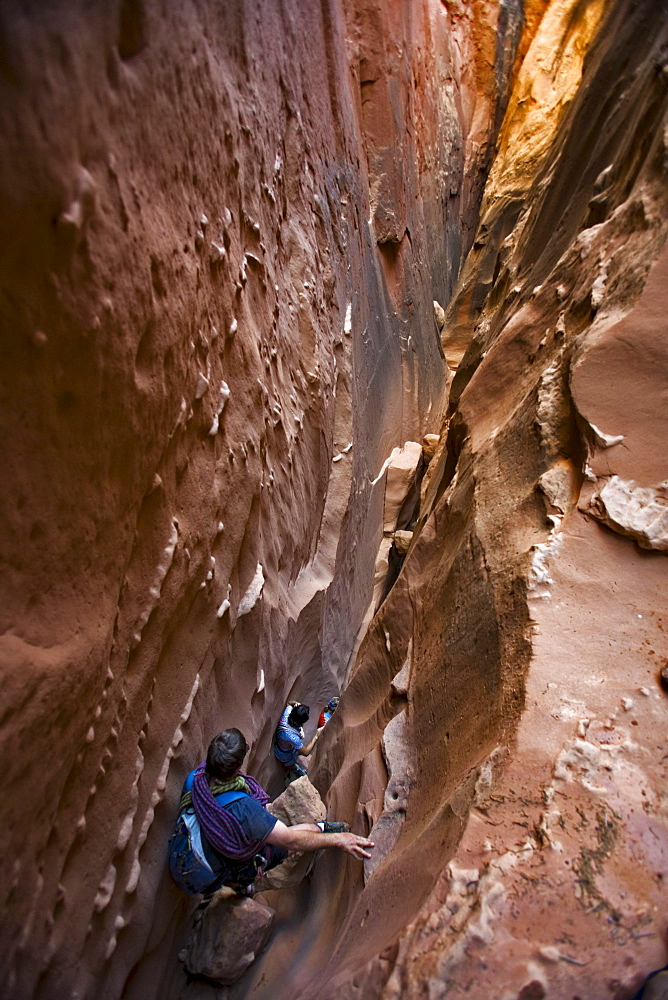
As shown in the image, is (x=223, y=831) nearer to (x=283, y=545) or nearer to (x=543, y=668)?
(x=543, y=668)

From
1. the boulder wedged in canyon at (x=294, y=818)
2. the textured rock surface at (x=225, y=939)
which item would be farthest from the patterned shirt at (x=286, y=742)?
the textured rock surface at (x=225, y=939)

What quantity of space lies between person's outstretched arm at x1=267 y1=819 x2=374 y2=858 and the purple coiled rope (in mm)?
77

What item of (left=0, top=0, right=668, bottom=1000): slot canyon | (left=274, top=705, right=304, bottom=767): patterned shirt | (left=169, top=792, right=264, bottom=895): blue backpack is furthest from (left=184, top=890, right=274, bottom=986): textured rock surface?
(left=274, top=705, right=304, bottom=767): patterned shirt

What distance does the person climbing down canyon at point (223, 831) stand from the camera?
1902mm

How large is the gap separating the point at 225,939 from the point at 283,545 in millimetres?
1717

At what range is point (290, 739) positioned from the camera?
3.50 m

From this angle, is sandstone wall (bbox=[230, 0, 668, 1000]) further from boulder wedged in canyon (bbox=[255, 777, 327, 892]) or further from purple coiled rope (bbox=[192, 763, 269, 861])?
purple coiled rope (bbox=[192, 763, 269, 861])

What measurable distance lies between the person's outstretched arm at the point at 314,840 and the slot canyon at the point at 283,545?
68mm

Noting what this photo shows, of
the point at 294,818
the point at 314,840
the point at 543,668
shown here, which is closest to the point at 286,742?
the point at 294,818

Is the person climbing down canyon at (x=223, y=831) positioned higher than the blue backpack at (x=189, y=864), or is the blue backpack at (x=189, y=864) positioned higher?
the person climbing down canyon at (x=223, y=831)

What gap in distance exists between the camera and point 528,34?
862 cm

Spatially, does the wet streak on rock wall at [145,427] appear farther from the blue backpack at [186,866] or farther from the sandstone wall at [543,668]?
the sandstone wall at [543,668]

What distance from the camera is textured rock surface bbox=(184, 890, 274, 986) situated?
7.16ft

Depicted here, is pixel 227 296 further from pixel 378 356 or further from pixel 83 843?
→ pixel 378 356
